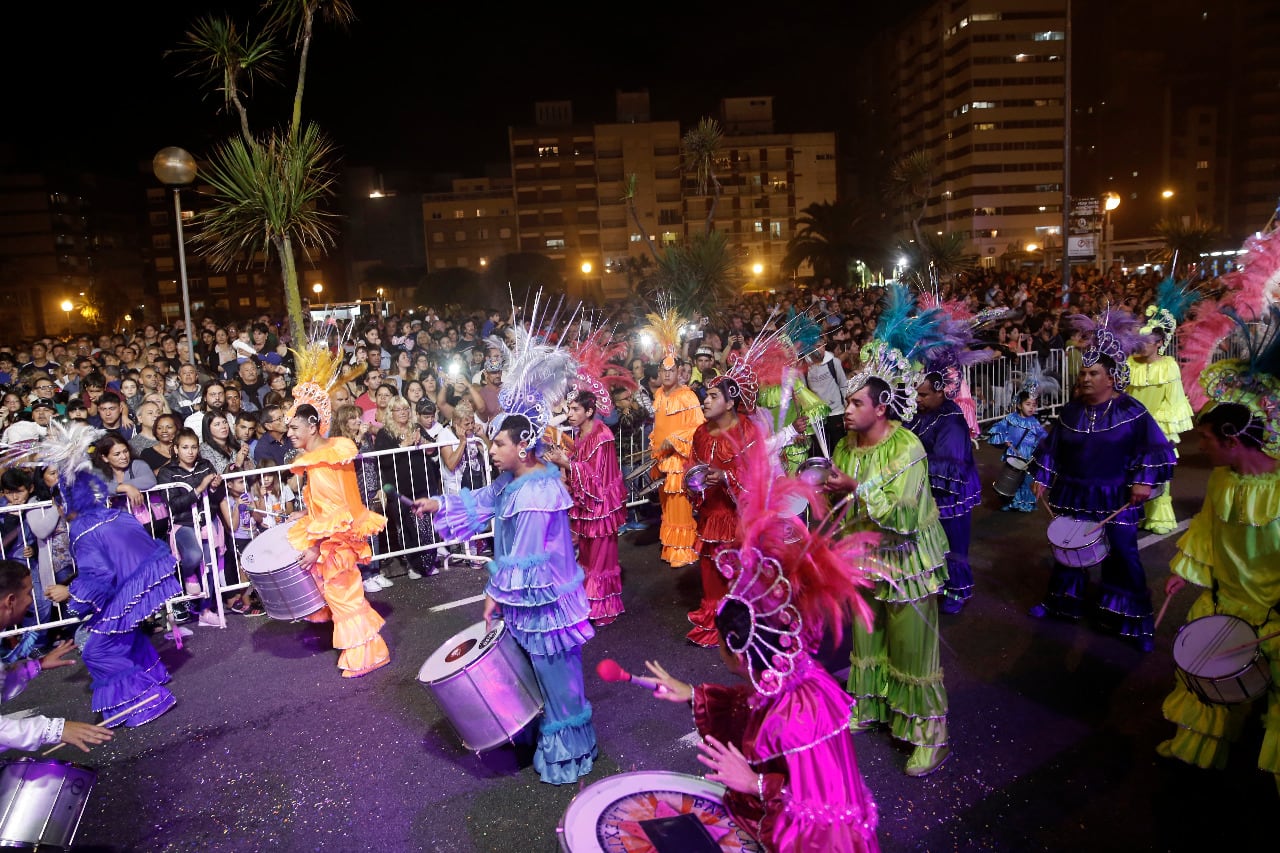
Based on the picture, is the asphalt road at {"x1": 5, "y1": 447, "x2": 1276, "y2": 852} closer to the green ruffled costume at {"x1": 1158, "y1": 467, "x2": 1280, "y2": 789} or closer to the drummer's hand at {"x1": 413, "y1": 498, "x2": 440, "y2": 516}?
the green ruffled costume at {"x1": 1158, "y1": 467, "x2": 1280, "y2": 789}

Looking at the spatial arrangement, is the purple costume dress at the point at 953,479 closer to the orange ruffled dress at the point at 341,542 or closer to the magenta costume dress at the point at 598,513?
the magenta costume dress at the point at 598,513

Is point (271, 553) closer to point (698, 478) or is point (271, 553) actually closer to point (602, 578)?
point (602, 578)

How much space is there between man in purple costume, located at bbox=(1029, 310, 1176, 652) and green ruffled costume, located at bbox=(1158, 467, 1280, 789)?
126cm

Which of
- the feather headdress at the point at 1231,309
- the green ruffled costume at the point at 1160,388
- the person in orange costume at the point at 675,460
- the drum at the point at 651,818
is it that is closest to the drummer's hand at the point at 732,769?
the drum at the point at 651,818

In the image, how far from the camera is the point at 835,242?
4912 centimetres

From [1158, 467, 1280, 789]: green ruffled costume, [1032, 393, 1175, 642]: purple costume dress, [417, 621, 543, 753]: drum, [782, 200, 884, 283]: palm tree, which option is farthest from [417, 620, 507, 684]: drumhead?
[782, 200, 884, 283]: palm tree

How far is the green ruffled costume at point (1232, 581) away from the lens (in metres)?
3.84

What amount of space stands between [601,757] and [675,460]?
12.1 feet

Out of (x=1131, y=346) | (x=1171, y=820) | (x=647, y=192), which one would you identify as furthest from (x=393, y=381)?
(x=647, y=192)

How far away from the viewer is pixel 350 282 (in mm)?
81750

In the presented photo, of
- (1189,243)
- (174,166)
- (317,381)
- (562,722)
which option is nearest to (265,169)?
(174,166)

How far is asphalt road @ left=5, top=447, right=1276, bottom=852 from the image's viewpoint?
396 centimetres

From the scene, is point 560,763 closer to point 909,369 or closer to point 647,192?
point 909,369

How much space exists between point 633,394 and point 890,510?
576 centimetres
